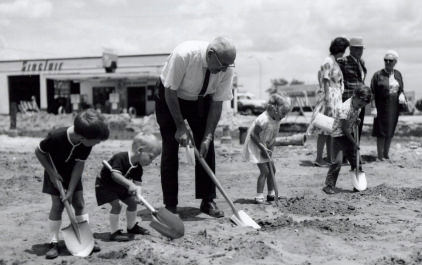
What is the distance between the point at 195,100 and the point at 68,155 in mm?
1473

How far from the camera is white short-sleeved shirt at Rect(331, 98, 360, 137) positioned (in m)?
6.26

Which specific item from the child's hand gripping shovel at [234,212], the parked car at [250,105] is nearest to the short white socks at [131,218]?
the child's hand gripping shovel at [234,212]

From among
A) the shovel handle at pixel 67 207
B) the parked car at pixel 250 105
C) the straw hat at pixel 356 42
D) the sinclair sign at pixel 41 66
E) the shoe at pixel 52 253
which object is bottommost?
the parked car at pixel 250 105

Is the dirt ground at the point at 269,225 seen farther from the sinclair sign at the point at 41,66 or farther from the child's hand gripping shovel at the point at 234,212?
the sinclair sign at the point at 41,66

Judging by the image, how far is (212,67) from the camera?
4.53m

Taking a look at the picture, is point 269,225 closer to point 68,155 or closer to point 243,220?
point 243,220

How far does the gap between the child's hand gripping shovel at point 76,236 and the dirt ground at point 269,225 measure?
0.24 ft

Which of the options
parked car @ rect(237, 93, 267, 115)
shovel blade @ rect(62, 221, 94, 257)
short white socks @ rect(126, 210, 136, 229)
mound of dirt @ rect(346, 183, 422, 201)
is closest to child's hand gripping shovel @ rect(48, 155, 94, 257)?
shovel blade @ rect(62, 221, 94, 257)

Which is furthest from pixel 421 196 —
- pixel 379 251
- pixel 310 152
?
pixel 310 152

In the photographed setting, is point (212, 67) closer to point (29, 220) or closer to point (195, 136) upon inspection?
point (195, 136)

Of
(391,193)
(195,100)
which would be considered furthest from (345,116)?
(195,100)

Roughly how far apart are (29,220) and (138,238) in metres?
1.35

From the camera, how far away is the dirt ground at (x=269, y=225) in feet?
12.8

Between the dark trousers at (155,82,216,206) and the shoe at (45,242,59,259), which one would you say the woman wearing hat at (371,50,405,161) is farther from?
the shoe at (45,242,59,259)
